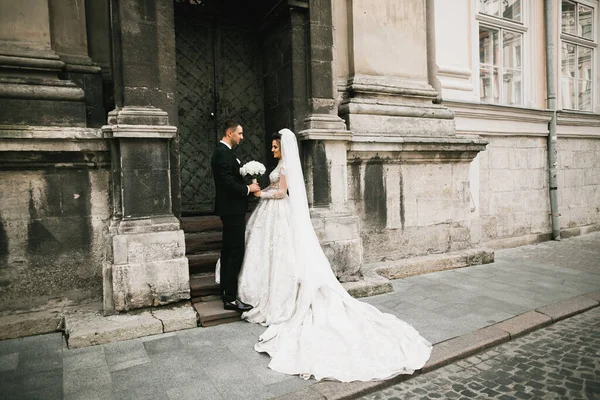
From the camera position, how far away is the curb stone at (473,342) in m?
2.99

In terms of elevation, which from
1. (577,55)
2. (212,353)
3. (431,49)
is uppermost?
(577,55)

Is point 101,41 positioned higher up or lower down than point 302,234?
higher up

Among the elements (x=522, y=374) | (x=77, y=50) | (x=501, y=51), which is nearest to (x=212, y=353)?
(x=522, y=374)

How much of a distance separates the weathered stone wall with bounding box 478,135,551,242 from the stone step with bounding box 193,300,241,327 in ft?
19.5

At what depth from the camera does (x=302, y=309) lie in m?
4.02

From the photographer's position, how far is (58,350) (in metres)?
3.74

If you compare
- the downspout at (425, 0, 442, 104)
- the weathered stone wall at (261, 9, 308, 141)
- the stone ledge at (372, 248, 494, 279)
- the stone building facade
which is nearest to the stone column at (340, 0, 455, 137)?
the stone building facade

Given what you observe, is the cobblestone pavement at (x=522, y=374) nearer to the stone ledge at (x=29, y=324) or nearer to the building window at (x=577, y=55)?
the stone ledge at (x=29, y=324)

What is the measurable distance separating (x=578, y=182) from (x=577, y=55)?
3449 mm

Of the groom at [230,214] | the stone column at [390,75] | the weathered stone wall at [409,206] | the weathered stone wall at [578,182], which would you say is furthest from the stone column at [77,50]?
the weathered stone wall at [578,182]

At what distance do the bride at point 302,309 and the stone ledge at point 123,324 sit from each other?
686 mm

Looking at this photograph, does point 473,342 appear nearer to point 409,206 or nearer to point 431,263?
point 431,263

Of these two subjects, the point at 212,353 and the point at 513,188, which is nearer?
the point at 212,353

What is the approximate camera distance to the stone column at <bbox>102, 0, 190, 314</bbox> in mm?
4234
